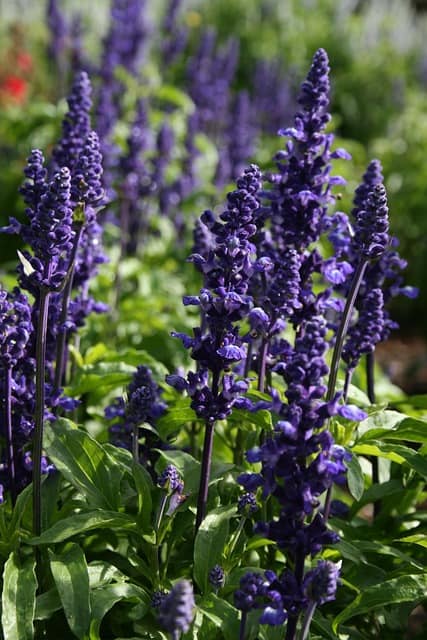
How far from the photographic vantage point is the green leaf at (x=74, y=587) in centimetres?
319

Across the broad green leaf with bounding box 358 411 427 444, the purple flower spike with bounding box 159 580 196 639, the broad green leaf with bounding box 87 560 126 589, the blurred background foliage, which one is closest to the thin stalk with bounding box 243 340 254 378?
the broad green leaf with bounding box 358 411 427 444

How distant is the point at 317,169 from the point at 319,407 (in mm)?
1625

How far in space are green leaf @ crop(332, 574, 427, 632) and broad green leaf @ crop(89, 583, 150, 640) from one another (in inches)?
31.0

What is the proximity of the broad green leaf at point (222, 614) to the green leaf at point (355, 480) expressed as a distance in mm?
676

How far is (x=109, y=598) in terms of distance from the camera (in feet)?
10.8

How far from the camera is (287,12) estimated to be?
22.5 m

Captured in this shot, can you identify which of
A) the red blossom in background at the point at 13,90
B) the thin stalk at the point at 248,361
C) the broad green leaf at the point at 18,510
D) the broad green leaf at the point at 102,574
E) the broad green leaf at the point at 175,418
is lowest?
the broad green leaf at the point at 102,574

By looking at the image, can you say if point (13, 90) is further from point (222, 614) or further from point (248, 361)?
point (222, 614)

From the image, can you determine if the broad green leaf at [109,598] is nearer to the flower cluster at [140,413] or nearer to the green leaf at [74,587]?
the green leaf at [74,587]

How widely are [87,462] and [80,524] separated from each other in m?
0.44

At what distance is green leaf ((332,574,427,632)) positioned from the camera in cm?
338

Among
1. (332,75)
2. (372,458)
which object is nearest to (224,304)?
(372,458)

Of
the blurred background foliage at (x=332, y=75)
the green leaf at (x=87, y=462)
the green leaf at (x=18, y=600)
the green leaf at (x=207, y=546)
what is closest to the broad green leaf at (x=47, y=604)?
the green leaf at (x=18, y=600)

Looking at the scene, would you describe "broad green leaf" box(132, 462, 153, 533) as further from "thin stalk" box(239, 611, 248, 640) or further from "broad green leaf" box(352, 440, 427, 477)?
"broad green leaf" box(352, 440, 427, 477)
